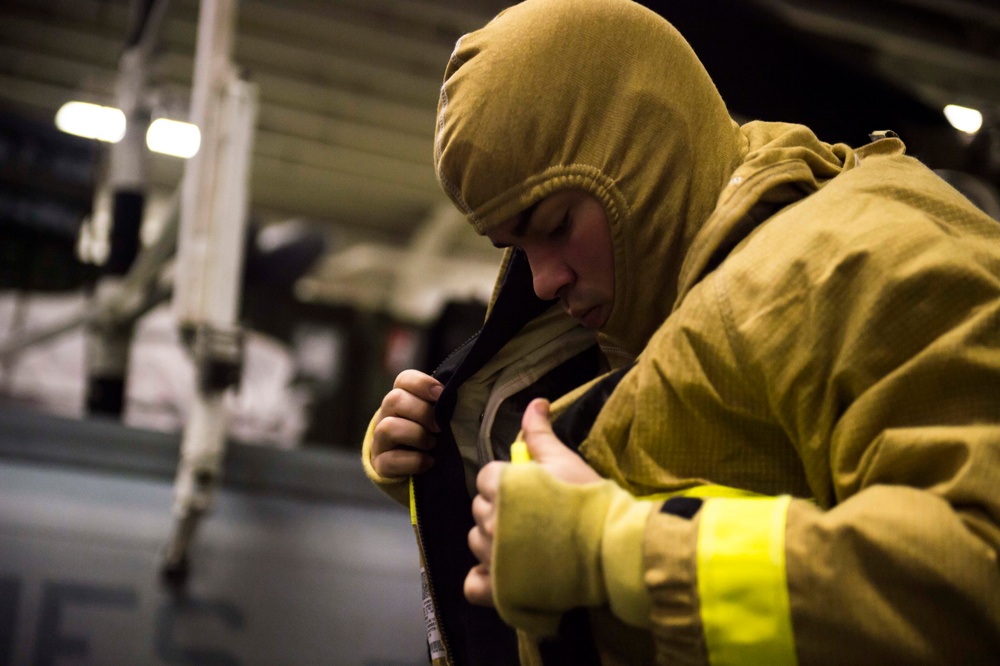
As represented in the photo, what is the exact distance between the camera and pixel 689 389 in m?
0.74

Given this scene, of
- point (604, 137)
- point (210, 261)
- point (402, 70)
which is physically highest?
point (402, 70)

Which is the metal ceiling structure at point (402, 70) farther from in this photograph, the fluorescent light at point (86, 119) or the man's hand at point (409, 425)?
the man's hand at point (409, 425)

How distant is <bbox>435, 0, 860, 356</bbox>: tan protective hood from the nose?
51mm

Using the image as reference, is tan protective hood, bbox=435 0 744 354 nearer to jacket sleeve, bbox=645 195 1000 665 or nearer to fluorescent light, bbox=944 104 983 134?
jacket sleeve, bbox=645 195 1000 665

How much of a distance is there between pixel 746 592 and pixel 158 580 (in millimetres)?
2193

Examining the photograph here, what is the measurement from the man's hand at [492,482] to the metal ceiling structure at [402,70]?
1889 mm

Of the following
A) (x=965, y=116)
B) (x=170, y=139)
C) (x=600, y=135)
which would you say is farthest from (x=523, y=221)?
(x=170, y=139)

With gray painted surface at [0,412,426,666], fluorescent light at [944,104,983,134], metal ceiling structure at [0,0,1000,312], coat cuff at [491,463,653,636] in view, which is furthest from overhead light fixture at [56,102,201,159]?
coat cuff at [491,463,653,636]

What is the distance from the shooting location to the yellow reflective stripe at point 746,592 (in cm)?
63

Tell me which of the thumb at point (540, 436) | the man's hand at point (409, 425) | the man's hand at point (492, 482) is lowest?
the man's hand at point (492, 482)

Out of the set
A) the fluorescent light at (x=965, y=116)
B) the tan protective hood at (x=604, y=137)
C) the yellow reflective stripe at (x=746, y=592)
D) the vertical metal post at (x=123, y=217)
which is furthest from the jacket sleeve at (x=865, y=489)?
the fluorescent light at (x=965, y=116)

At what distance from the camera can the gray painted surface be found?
7.79ft

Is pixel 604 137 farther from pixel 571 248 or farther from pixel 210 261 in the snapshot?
pixel 210 261

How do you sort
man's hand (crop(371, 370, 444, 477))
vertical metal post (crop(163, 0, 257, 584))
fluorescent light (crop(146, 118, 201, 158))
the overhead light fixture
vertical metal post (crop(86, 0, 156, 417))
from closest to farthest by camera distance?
man's hand (crop(371, 370, 444, 477)) → vertical metal post (crop(163, 0, 257, 584)) → vertical metal post (crop(86, 0, 156, 417)) → fluorescent light (crop(146, 118, 201, 158)) → the overhead light fixture
